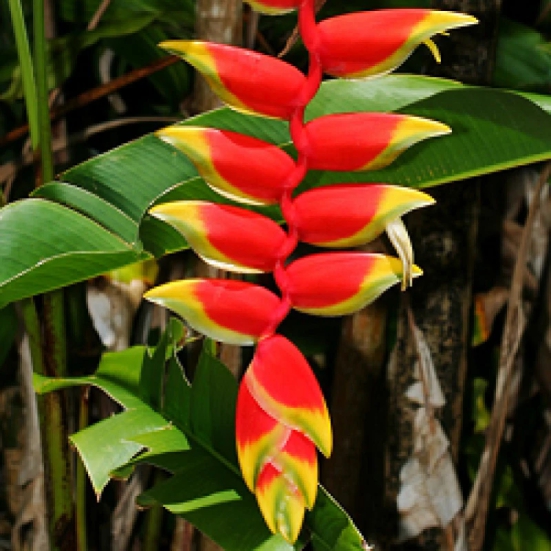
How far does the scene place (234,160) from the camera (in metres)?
0.34

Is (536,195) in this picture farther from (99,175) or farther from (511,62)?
(99,175)

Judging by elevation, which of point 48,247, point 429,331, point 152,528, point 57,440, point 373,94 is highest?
point 373,94

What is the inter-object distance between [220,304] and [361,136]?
0.30 feet

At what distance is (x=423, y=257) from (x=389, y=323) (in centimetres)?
18

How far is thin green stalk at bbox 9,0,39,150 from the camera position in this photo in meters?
0.66

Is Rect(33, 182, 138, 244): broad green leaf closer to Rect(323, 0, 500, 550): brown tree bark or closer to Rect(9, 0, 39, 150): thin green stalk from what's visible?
Rect(9, 0, 39, 150): thin green stalk

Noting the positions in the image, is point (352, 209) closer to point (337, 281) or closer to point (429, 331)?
point (337, 281)

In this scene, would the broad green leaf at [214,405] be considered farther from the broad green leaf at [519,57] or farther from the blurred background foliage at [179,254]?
the broad green leaf at [519,57]

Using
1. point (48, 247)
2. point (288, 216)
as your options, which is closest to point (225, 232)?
point (288, 216)

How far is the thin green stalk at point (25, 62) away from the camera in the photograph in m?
0.66

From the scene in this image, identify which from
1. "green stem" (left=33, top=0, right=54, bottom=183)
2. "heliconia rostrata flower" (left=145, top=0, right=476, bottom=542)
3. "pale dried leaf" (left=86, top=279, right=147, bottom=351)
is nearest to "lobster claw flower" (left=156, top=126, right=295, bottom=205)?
"heliconia rostrata flower" (left=145, top=0, right=476, bottom=542)

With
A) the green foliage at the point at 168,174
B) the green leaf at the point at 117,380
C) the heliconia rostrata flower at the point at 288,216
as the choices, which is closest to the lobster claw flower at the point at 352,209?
the heliconia rostrata flower at the point at 288,216

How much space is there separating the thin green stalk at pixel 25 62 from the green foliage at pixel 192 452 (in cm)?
22

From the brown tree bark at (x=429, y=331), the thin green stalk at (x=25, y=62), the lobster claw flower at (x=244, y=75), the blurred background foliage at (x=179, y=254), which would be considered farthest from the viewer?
→ the blurred background foliage at (x=179, y=254)
